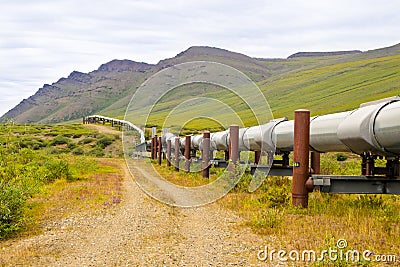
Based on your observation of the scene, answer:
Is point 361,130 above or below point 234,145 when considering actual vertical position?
above

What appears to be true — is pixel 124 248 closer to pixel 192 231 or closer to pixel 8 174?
pixel 192 231

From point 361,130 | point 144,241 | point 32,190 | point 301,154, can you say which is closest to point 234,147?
point 301,154

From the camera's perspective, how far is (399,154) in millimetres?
9516

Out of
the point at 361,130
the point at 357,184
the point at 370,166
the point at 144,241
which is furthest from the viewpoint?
the point at 370,166

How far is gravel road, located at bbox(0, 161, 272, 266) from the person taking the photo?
26.0 ft

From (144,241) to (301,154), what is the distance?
13.7 feet

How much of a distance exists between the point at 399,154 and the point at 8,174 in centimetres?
1056

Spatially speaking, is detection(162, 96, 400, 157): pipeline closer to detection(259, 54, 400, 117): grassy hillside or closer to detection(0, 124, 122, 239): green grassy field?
detection(0, 124, 122, 239): green grassy field

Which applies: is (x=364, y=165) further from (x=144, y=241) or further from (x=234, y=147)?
(x=234, y=147)

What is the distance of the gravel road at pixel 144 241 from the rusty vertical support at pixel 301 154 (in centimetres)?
159

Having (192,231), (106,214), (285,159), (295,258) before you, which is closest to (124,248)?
(192,231)

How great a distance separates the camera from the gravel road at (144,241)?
7.93 m

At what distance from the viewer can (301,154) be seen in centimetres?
1119

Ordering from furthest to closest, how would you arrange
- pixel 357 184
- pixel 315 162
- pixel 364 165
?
pixel 315 162 → pixel 364 165 → pixel 357 184
